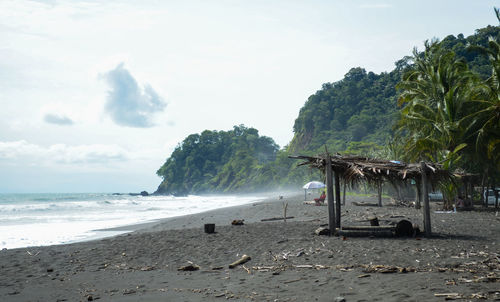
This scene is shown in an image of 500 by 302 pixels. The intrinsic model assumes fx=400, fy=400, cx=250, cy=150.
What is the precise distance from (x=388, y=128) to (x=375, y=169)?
58496mm

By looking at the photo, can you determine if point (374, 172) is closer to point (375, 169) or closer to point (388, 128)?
point (375, 169)

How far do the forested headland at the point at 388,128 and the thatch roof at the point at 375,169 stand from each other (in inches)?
180

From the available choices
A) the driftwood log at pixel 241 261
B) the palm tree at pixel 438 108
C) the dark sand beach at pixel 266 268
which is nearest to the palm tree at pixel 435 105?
the palm tree at pixel 438 108

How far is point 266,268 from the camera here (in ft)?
26.0

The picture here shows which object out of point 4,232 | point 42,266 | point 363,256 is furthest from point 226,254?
point 4,232

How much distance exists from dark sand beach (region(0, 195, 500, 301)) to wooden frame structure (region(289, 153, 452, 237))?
38.7 inches

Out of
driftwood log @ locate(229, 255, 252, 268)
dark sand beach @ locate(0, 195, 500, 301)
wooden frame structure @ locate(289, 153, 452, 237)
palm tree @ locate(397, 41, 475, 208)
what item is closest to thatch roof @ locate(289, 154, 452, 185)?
wooden frame structure @ locate(289, 153, 452, 237)

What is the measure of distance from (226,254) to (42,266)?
4.32m

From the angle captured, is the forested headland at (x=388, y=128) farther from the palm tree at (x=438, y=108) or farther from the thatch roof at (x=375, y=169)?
the thatch roof at (x=375, y=169)

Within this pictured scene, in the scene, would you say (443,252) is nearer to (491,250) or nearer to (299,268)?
(491,250)

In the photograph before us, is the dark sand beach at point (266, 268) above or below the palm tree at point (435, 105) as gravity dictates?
below

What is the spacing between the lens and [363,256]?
8.40m

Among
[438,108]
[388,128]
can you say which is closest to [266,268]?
[438,108]

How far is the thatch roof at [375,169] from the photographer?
10852 mm
